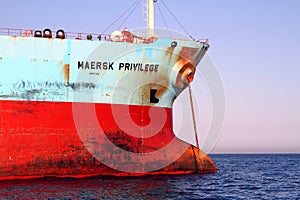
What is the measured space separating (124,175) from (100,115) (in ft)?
9.67

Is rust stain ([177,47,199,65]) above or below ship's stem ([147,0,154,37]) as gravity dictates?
below

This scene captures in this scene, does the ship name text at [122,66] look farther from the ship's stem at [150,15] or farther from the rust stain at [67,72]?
the ship's stem at [150,15]

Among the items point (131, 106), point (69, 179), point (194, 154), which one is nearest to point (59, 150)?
point (69, 179)

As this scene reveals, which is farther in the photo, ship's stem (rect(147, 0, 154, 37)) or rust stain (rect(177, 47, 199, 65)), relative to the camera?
ship's stem (rect(147, 0, 154, 37))

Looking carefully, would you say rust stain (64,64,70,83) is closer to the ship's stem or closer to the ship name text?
the ship name text

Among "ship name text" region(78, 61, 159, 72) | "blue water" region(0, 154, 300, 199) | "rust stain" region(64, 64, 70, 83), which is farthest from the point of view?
"ship name text" region(78, 61, 159, 72)

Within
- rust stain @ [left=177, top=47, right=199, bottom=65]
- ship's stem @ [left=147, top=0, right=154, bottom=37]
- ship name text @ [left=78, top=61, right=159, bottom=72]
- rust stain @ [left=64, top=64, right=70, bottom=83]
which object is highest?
ship's stem @ [left=147, top=0, right=154, bottom=37]

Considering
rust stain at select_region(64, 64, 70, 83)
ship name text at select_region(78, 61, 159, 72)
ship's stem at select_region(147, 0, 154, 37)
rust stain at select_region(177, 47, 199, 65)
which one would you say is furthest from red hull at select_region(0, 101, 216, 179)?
ship's stem at select_region(147, 0, 154, 37)

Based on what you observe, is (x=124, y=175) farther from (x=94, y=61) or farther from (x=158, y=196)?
(x=94, y=61)

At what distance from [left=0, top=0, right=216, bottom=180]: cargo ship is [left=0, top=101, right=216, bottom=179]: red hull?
0.13ft

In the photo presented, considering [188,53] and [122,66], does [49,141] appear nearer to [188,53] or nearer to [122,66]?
[122,66]

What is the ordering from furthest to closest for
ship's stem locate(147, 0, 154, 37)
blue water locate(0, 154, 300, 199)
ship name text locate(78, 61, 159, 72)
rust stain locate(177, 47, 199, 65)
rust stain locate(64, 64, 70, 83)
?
ship's stem locate(147, 0, 154, 37)
rust stain locate(177, 47, 199, 65)
ship name text locate(78, 61, 159, 72)
rust stain locate(64, 64, 70, 83)
blue water locate(0, 154, 300, 199)

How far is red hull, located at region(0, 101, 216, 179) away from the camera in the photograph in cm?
1612

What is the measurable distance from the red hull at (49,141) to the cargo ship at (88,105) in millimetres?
40
